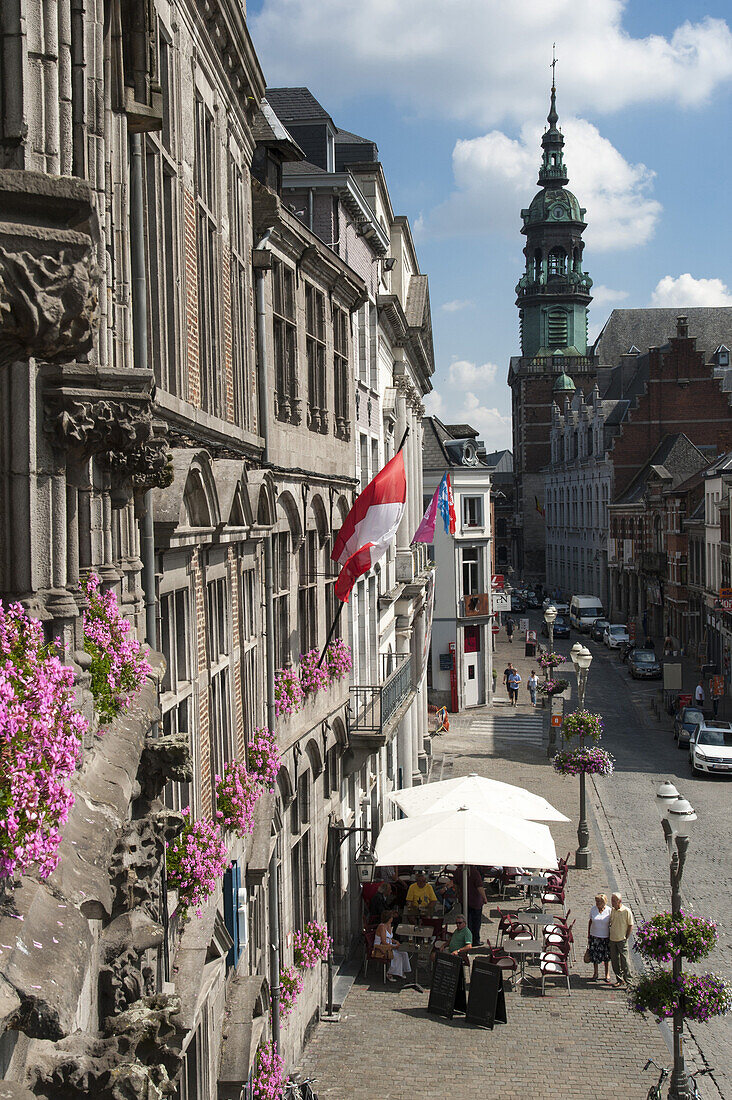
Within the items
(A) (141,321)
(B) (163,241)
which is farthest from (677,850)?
(A) (141,321)

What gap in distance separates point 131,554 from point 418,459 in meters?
31.3

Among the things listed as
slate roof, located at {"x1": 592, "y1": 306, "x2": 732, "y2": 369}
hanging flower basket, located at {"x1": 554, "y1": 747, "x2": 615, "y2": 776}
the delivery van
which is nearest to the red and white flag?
hanging flower basket, located at {"x1": 554, "y1": 747, "x2": 615, "y2": 776}

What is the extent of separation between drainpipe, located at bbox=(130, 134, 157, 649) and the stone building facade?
0.02 metres

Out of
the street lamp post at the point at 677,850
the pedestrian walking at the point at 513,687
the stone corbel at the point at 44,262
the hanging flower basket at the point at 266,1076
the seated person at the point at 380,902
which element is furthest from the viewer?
the pedestrian walking at the point at 513,687

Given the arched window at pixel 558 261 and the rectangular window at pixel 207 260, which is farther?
the arched window at pixel 558 261

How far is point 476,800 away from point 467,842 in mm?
1989

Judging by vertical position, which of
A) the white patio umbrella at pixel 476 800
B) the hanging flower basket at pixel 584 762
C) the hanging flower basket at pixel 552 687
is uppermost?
the white patio umbrella at pixel 476 800

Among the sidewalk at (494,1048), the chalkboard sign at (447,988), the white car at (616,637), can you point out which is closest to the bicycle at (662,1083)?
the sidewalk at (494,1048)

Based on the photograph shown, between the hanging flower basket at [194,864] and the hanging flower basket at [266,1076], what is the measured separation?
3.23 metres

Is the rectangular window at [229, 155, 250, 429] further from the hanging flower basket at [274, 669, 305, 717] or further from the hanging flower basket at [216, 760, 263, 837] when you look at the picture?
the hanging flower basket at [216, 760, 263, 837]

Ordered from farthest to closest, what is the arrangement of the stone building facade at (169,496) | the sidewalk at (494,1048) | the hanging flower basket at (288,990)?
the sidewalk at (494,1048), the hanging flower basket at (288,990), the stone building facade at (169,496)

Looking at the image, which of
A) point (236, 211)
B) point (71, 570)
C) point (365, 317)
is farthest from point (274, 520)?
point (365, 317)

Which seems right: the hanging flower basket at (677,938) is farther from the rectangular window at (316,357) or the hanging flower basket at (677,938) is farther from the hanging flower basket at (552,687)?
the hanging flower basket at (552,687)

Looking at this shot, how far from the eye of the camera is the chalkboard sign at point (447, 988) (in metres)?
16.8
